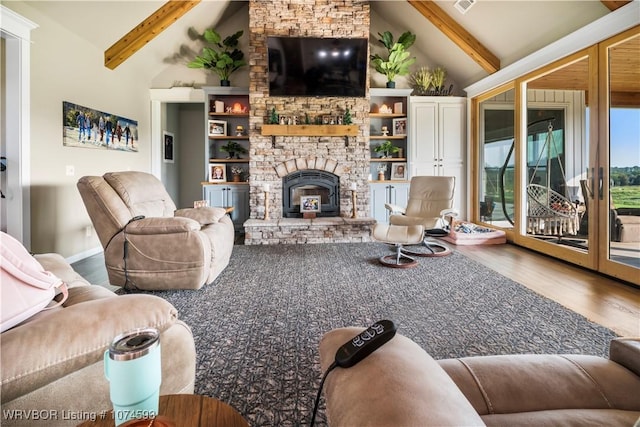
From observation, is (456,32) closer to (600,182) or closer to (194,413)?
(600,182)

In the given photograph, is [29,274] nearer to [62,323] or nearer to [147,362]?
[62,323]

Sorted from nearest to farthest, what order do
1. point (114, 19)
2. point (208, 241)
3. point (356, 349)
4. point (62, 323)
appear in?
point (356, 349), point (62, 323), point (208, 241), point (114, 19)

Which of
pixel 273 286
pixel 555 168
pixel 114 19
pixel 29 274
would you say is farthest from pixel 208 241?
pixel 555 168

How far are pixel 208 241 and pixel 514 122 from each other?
14.4 feet

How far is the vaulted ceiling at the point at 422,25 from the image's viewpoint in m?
3.46

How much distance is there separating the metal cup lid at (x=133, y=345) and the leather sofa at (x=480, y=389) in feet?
1.05

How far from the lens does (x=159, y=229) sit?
2.44 metres

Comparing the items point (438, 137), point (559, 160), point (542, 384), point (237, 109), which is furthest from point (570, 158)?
point (237, 109)

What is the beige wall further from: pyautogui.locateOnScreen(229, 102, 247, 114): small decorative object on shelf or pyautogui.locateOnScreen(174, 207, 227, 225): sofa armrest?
pyautogui.locateOnScreen(229, 102, 247, 114): small decorative object on shelf

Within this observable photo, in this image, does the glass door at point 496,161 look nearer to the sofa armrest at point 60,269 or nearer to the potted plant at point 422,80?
the potted plant at point 422,80

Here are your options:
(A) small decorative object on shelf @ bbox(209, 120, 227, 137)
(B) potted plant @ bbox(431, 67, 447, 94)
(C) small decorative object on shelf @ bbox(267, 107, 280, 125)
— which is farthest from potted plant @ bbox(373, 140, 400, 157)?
(A) small decorative object on shelf @ bbox(209, 120, 227, 137)

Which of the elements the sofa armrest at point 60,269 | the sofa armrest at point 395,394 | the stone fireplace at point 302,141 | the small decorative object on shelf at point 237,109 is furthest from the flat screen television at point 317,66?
the sofa armrest at point 395,394

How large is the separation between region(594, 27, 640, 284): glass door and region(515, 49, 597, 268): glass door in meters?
0.11

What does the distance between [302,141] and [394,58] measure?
2121 millimetres
